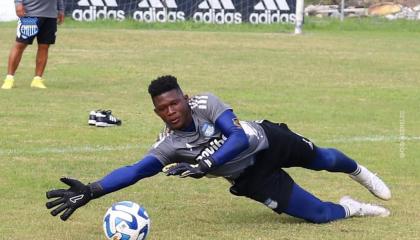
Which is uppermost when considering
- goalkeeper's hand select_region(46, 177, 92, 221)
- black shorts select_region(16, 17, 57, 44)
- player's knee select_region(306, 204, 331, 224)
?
goalkeeper's hand select_region(46, 177, 92, 221)

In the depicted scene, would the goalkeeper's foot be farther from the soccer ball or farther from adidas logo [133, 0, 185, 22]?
adidas logo [133, 0, 185, 22]

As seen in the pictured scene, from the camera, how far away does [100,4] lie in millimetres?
29969

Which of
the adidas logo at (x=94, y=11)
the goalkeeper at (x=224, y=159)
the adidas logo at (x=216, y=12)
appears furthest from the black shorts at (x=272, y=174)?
the adidas logo at (x=216, y=12)

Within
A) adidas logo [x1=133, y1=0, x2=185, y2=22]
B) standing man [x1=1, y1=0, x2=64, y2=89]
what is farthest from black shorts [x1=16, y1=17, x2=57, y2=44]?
adidas logo [x1=133, y1=0, x2=185, y2=22]

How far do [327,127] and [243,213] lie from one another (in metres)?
4.48

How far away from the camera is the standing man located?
1473 centimetres

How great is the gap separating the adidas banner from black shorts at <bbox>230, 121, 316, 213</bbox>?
23.1 metres

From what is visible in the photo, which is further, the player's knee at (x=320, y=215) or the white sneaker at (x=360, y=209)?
the white sneaker at (x=360, y=209)

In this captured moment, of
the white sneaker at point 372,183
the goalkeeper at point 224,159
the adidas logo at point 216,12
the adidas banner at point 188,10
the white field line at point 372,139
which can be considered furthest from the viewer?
the adidas logo at point 216,12

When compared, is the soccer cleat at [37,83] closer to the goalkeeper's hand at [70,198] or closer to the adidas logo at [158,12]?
the goalkeeper's hand at [70,198]

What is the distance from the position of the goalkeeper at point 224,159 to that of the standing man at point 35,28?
8.01 meters

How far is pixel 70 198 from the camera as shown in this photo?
6.59m

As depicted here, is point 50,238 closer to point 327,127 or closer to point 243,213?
point 243,213

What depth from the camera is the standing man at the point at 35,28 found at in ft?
48.3
